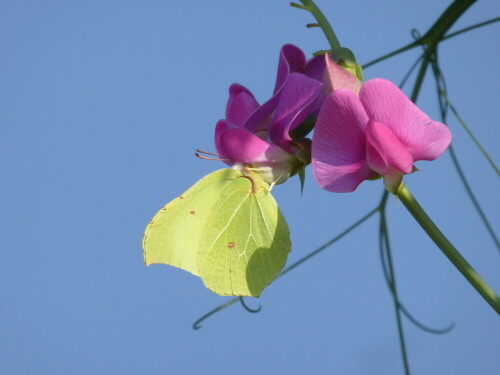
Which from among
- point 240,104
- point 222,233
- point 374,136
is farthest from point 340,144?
point 222,233

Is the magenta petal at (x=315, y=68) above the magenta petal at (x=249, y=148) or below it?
above

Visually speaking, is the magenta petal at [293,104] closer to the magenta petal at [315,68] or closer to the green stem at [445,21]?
the magenta petal at [315,68]

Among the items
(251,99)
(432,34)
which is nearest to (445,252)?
(251,99)

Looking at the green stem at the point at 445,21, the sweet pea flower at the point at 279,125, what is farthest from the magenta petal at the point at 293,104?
the green stem at the point at 445,21

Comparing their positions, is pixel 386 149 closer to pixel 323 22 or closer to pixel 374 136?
pixel 374 136

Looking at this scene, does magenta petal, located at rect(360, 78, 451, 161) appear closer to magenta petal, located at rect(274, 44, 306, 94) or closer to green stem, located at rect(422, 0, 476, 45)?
magenta petal, located at rect(274, 44, 306, 94)

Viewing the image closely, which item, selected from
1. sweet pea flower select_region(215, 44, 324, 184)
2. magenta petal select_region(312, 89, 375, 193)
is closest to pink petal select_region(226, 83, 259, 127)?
sweet pea flower select_region(215, 44, 324, 184)
